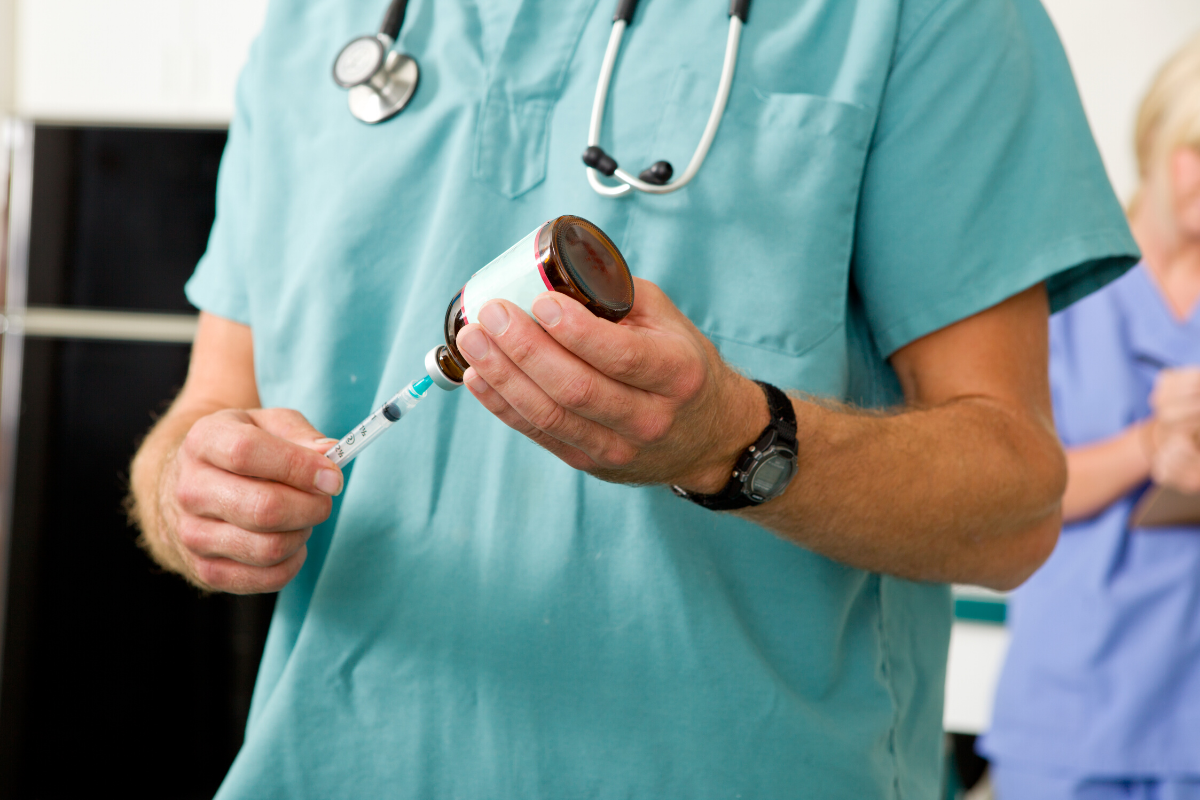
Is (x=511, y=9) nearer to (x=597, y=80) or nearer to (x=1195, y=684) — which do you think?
(x=597, y=80)

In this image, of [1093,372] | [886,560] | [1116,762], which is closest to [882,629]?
[886,560]

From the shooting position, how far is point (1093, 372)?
150 centimetres

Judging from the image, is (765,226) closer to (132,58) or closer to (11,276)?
(132,58)

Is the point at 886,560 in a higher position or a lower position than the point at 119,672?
higher

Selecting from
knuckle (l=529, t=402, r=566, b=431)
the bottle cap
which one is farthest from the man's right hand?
knuckle (l=529, t=402, r=566, b=431)

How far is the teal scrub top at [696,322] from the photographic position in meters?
0.68

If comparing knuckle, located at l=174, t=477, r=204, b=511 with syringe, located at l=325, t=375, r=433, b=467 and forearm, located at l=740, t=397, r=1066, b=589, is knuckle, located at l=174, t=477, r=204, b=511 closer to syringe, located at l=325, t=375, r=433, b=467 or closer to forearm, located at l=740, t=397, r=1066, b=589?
syringe, located at l=325, t=375, r=433, b=467

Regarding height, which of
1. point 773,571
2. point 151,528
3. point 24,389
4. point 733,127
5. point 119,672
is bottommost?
point 119,672

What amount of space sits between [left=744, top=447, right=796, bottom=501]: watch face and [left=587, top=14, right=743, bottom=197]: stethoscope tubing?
0.22 metres

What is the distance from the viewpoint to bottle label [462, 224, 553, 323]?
489mm

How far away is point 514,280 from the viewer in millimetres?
499

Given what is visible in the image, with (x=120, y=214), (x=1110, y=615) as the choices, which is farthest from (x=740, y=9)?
(x=120, y=214)

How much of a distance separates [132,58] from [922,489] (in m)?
2.10

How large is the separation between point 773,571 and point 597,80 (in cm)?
40
